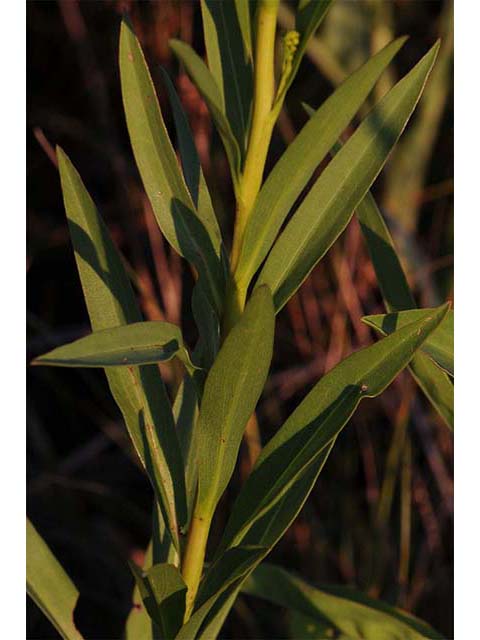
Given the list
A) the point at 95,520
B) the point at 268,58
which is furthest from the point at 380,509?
the point at 268,58

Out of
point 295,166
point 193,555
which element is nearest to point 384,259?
point 295,166

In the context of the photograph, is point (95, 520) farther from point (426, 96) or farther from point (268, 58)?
point (268, 58)

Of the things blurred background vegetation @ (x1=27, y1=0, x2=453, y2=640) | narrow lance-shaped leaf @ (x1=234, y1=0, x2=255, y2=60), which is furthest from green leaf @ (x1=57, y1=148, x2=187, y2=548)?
blurred background vegetation @ (x1=27, y1=0, x2=453, y2=640)

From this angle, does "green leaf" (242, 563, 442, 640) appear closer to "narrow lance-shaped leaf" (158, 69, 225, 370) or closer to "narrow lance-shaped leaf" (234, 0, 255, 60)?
"narrow lance-shaped leaf" (158, 69, 225, 370)
